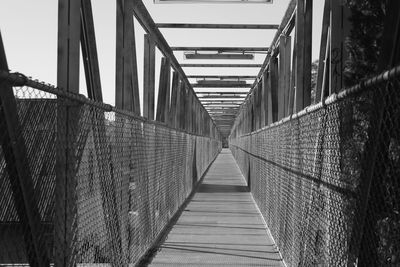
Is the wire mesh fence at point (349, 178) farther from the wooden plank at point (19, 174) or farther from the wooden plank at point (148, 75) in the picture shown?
the wooden plank at point (148, 75)

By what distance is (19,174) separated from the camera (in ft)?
10.5

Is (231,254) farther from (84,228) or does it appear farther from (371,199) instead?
(371,199)

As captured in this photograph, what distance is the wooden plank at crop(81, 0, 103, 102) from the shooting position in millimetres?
6031

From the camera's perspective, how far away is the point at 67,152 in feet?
12.9

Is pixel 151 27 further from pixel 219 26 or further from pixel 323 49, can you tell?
pixel 323 49

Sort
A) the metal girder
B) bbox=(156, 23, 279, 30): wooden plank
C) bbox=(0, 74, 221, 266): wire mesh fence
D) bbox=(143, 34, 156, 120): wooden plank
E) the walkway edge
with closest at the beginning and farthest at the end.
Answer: bbox=(0, 74, 221, 266): wire mesh fence → the walkway edge → the metal girder → bbox=(143, 34, 156, 120): wooden plank → bbox=(156, 23, 279, 30): wooden plank

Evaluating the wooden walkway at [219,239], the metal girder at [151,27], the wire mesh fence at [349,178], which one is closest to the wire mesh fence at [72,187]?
the wooden walkway at [219,239]

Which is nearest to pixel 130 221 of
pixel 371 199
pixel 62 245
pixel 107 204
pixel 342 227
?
pixel 107 204

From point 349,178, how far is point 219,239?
5080 millimetres

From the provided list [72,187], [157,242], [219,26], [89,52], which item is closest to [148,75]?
[219,26]

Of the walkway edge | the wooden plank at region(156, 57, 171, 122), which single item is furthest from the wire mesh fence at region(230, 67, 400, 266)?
the wooden plank at region(156, 57, 171, 122)

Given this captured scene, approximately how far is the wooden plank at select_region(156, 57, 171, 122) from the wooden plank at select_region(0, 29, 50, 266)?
11855 mm

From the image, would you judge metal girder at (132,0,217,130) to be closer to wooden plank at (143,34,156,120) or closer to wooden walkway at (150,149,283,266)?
wooden plank at (143,34,156,120)

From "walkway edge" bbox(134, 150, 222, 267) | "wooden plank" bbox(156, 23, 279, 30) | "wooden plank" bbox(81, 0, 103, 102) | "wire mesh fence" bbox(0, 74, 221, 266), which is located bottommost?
"walkway edge" bbox(134, 150, 222, 267)
